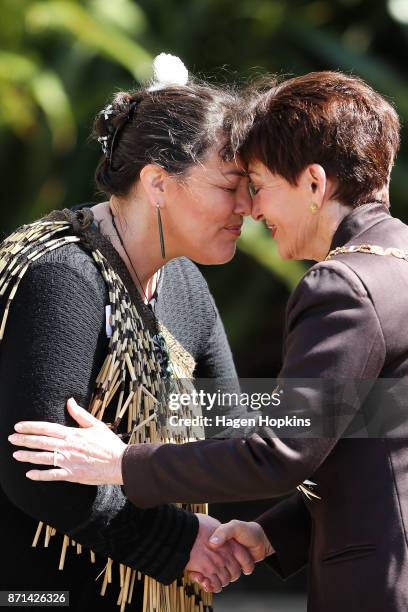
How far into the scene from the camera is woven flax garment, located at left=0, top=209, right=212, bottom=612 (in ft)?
6.91

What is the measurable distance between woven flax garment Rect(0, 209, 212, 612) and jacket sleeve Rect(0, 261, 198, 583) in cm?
3

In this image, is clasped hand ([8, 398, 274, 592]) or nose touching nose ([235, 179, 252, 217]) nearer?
clasped hand ([8, 398, 274, 592])

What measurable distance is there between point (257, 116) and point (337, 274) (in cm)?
45

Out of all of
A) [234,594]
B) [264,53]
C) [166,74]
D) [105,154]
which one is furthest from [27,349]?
[264,53]

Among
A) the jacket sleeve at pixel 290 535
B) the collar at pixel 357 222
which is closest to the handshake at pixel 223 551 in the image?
the jacket sleeve at pixel 290 535

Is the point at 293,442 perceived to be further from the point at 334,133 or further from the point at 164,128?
the point at 164,128

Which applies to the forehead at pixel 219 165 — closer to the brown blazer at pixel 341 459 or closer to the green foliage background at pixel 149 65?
the brown blazer at pixel 341 459

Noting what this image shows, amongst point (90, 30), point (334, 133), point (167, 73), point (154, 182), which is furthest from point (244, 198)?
point (90, 30)

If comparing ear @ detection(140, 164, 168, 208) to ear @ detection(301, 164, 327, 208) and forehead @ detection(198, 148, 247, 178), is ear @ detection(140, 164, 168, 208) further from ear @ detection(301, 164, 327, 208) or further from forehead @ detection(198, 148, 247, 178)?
ear @ detection(301, 164, 327, 208)

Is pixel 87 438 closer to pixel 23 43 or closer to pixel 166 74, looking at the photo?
pixel 166 74

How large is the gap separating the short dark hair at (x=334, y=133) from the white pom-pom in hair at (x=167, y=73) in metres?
0.35

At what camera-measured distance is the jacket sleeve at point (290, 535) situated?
221 cm

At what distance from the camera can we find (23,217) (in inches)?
203

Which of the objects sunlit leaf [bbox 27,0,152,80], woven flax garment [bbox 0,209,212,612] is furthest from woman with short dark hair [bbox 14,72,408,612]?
sunlit leaf [bbox 27,0,152,80]
